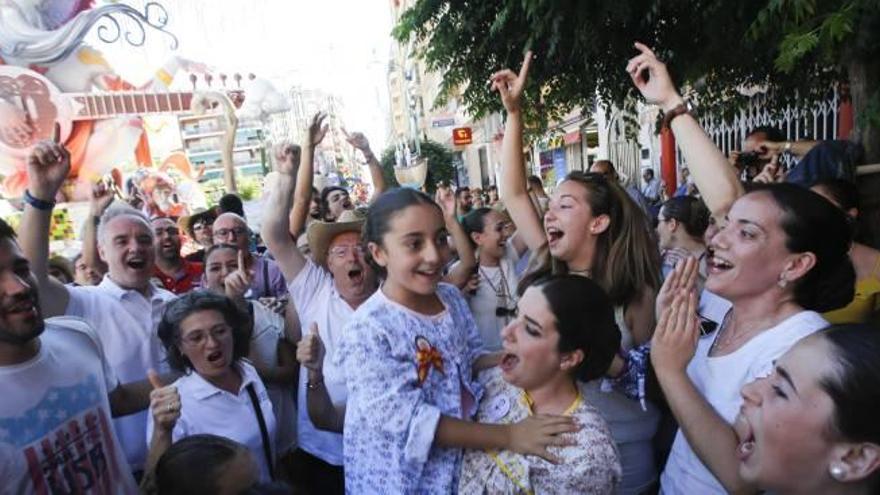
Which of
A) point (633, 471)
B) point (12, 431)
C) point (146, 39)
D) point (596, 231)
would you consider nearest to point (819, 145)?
point (596, 231)

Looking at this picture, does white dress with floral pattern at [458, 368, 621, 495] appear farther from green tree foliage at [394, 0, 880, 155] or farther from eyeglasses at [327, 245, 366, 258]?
green tree foliage at [394, 0, 880, 155]

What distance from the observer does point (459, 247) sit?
3.37m

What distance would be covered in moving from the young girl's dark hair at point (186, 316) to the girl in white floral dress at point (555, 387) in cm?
124

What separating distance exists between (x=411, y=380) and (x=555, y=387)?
45 cm

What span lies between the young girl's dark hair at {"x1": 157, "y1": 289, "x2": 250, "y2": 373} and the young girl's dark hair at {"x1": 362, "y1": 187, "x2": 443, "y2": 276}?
938 mm

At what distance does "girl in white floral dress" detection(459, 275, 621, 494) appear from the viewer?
139cm

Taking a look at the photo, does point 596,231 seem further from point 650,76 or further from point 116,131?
point 116,131

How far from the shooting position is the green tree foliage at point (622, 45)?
12.4ft

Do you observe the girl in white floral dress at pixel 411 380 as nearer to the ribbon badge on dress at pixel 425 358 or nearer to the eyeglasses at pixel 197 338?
the ribbon badge on dress at pixel 425 358

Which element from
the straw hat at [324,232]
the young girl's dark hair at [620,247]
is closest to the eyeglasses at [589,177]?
the young girl's dark hair at [620,247]

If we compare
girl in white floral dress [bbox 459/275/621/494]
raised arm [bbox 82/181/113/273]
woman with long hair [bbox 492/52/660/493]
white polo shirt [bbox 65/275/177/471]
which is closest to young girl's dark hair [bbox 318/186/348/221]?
raised arm [bbox 82/181/113/273]

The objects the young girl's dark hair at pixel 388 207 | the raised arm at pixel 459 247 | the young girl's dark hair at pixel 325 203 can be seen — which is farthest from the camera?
the young girl's dark hair at pixel 325 203

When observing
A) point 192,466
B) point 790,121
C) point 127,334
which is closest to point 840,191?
point 192,466

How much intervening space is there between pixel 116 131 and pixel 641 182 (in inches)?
942
